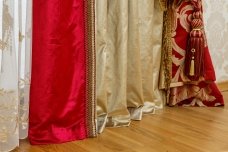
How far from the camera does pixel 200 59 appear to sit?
2.20m

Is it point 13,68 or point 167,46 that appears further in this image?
point 167,46

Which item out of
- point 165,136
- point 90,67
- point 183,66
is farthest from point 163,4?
point 165,136

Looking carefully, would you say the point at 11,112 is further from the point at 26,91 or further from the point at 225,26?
the point at 225,26

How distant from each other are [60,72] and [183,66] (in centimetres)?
92

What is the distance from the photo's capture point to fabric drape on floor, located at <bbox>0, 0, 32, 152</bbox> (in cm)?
149

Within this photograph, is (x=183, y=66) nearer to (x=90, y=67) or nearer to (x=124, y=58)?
(x=124, y=58)

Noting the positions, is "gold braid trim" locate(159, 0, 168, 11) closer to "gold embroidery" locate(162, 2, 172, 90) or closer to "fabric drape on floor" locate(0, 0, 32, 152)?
"gold embroidery" locate(162, 2, 172, 90)

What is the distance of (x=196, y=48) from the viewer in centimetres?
219

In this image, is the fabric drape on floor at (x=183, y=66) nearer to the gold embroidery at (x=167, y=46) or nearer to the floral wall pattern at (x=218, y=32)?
the gold embroidery at (x=167, y=46)

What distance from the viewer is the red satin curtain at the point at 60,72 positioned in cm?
161

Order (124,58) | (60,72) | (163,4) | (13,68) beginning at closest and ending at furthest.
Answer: (13,68) → (60,72) → (124,58) → (163,4)

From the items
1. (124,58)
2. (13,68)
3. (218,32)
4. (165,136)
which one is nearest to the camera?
(13,68)

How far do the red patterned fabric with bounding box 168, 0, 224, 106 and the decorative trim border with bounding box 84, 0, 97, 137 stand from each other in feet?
2.26

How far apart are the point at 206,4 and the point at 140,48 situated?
29.3 inches
